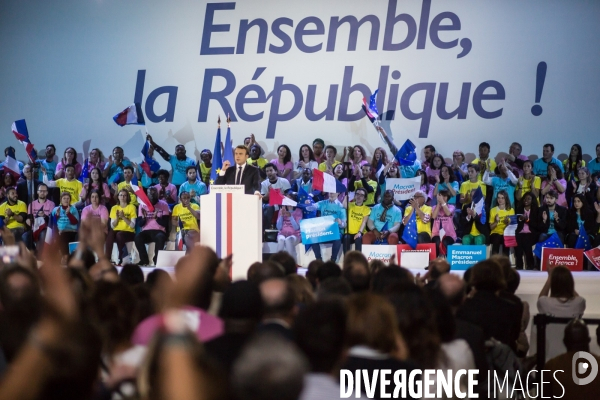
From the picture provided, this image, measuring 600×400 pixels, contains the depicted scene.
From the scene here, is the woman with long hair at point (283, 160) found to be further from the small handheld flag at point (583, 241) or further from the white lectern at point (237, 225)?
the white lectern at point (237, 225)

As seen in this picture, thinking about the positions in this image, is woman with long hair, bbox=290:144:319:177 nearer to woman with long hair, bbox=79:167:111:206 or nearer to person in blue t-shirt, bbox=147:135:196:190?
person in blue t-shirt, bbox=147:135:196:190

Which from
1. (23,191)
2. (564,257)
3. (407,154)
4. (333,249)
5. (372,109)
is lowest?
(333,249)

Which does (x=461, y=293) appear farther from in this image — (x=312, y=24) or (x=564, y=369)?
(x=312, y=24)

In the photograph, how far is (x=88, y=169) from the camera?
528 inches

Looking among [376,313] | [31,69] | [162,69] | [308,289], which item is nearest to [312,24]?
[162,69]

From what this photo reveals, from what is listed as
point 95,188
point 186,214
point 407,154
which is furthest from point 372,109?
point 95,188

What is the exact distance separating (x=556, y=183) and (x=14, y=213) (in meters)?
8.80

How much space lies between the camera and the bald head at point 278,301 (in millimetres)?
3062

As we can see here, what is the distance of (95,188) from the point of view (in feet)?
41.3

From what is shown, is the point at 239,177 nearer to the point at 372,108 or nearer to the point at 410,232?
the point at 410,232

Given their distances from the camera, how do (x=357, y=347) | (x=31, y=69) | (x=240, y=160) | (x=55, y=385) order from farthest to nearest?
(x=31, y=69), (x=240, y=160), (x=357, y=347), (x=55, y=385)

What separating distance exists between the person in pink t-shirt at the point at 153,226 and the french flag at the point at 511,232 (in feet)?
17.7

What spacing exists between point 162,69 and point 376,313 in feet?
42.9

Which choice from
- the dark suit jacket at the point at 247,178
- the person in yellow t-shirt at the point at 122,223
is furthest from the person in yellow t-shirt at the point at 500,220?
the person in yellow t-shirt at the point at 122,223
